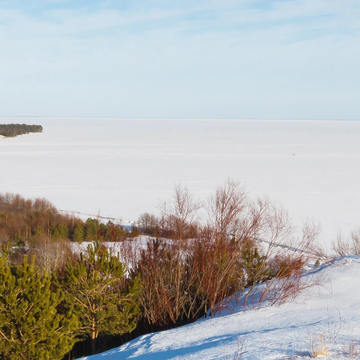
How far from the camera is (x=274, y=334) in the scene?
760 cm

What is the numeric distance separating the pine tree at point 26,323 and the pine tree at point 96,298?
1320mm

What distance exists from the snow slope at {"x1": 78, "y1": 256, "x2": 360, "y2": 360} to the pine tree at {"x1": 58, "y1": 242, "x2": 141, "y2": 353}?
120 centimetres

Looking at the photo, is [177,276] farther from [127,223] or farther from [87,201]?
[87,201]

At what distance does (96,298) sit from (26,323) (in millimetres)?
2051

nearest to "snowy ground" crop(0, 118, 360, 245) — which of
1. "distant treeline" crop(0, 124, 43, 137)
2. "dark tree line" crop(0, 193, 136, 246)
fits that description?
"dark tree line" crop(0, 193, 136, 246)

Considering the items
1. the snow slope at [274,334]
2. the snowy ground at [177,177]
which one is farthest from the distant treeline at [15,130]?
the snow slope at [274,334]

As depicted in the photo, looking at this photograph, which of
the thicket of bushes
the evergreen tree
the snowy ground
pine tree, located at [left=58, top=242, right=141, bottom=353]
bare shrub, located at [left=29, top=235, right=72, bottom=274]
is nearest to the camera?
the thicket of bushes

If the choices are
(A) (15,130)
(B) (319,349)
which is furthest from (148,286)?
(A) (15,130)

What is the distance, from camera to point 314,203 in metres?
34.8

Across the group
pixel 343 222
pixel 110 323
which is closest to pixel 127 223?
pixel 343 222

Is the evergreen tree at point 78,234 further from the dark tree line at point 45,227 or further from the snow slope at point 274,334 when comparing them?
the snow slope at point 274,334

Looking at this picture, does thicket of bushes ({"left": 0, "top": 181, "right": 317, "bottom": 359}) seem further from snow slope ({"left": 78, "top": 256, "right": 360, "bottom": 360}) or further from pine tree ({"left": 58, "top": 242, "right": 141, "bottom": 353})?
snow slope ({"left": 78, "top": 256, "right": 360, "bottom": 360})

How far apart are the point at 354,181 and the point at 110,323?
39411mm

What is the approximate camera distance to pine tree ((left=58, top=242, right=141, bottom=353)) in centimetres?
948
